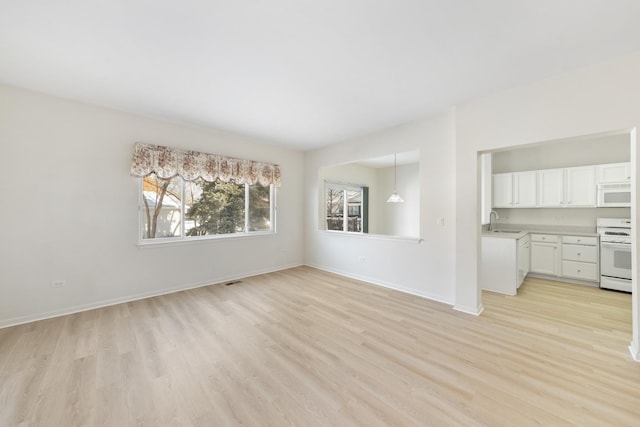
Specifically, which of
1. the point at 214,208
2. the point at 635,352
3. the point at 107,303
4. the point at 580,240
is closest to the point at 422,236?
the point at 635,352

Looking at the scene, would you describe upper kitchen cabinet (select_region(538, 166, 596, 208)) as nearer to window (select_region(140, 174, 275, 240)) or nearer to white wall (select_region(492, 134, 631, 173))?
white wall (select_region(492, 134, 631, 173))

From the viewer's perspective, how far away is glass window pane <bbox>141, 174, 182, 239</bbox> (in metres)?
3.72

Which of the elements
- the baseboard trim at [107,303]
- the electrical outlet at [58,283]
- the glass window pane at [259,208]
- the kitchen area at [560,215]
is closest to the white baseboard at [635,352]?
the kitchen area at [560,215]

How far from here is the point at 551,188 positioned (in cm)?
448

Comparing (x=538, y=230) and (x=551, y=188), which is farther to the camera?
(x=538, y=230)

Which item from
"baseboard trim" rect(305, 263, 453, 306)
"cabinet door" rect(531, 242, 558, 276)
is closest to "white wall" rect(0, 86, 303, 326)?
"baseboard trim" rect(305, 263, 453, 306)

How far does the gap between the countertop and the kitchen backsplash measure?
0.06m

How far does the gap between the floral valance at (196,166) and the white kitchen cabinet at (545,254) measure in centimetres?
520

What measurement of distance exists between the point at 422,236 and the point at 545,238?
2.79 metres

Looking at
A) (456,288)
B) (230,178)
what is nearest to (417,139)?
(456,288)

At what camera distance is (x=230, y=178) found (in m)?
4.37

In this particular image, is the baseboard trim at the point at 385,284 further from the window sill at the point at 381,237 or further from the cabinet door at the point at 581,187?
the cabinet door at the point at 581,187

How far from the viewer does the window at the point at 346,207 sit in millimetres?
6223

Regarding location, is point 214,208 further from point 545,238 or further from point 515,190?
point 545,238
